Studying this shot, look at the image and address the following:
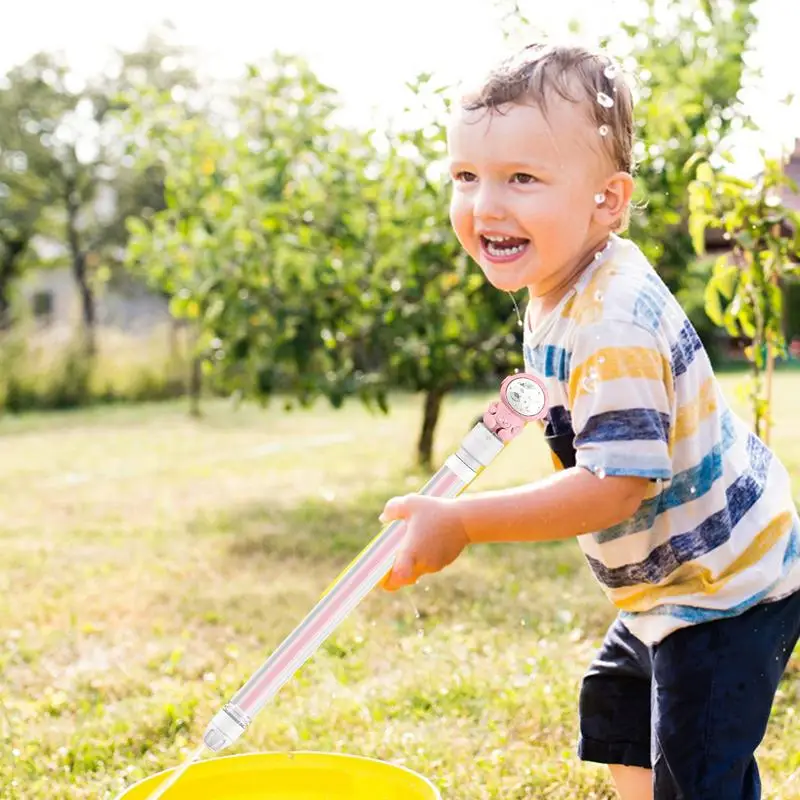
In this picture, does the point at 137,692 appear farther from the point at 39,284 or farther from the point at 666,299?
the point at 39,284

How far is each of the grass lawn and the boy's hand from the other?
209 millimetres

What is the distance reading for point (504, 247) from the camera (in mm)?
1472

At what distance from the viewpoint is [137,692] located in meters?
2.98

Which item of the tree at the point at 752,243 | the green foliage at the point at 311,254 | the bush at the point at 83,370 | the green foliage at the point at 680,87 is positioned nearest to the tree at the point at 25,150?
the bush at the point at 83,370

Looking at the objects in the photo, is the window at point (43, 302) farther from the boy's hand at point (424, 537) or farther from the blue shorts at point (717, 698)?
the boy's hand at point (424, 537)

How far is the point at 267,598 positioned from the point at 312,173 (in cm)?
236

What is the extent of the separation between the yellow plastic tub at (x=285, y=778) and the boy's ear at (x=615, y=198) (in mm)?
905

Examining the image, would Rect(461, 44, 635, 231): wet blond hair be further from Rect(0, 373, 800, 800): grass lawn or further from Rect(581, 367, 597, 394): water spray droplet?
Rect(0, 373, 800, 800): grass lawn

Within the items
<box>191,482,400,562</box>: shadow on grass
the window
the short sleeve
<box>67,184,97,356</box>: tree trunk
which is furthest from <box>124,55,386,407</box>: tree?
the window

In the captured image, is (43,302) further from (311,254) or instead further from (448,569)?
(448,569)

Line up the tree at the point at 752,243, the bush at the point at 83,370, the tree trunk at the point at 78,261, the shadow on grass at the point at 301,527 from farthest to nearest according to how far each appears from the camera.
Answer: the tree trunk at the point at 78,261
the bush at the point at 83,370
the shadow on grass at the point at 301,527
the tree at the point at 752,243

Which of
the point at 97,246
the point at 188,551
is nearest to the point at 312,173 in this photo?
the point at 188,551

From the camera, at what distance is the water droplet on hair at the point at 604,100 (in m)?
1.41

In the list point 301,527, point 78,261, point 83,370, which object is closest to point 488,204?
point 301,527
